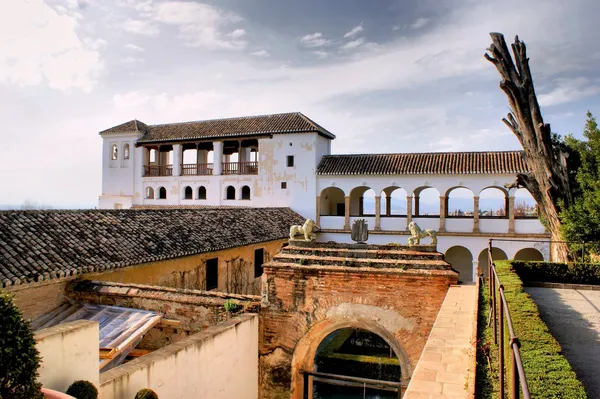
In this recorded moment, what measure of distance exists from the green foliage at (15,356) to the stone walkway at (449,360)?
138 inches

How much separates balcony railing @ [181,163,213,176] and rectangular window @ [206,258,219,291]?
51.4 ft

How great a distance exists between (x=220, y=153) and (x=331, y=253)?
2098 centimetres

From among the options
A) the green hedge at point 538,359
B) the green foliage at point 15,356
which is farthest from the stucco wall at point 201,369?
the green hedge at point 538,359

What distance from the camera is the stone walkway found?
4543 millimetres

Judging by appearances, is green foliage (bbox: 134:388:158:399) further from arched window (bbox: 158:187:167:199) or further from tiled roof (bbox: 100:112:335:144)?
arched window (bbox: 158:187:167:199)

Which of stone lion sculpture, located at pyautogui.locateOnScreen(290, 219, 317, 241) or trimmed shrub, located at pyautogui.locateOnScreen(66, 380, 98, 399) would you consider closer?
trimmed shrub, located at pyautogui.locateOnScreen(66, 380, 98, 399)

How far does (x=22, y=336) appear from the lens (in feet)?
12.5

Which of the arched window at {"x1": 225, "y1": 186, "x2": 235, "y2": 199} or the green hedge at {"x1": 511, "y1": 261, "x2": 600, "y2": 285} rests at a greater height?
the arched window at {"x1": 225, "y1": 186, "x2": 235, "y2": 199}

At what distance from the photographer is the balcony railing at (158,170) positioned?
31156 millimetres

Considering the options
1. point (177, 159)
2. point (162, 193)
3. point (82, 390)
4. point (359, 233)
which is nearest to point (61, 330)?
point (82, 390)

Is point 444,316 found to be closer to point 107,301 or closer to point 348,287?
point 348,287

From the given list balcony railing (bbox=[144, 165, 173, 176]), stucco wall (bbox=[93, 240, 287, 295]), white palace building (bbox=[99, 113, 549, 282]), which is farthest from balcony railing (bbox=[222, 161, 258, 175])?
stucco wall (bbox=[93, 240, 287, 295])

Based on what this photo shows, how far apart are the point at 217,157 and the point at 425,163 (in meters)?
13.5

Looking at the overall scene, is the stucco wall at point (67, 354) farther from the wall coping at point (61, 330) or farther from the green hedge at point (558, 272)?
the green hedge at point (558, 272)
